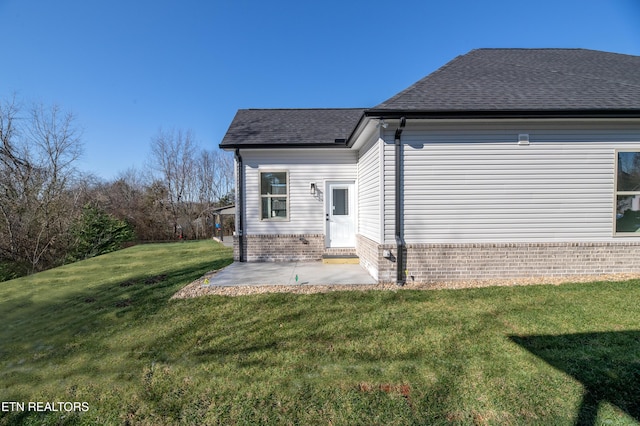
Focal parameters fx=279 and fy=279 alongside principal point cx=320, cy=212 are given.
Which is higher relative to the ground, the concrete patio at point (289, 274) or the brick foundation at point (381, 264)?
the brick foundation at point (381, 264)

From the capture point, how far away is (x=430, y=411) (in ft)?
7.26

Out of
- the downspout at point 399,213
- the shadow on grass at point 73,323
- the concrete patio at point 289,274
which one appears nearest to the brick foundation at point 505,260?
the downspout at point 399,213

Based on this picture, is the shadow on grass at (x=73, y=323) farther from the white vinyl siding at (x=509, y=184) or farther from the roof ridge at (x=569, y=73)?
the roof ridge at (x=569, y=73)

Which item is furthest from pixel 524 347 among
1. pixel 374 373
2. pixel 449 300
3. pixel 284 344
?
pixel 284 344

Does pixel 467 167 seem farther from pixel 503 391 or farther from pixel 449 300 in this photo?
pixel 503 391

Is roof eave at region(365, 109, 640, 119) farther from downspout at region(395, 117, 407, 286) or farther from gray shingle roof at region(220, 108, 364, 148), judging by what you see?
gray shingle roof at region(220, 108, 364, 148)

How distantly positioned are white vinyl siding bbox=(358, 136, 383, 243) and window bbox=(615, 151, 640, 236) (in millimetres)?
4706

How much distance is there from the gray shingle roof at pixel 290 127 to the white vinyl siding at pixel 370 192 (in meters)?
1.22

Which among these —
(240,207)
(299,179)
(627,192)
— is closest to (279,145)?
(299,179)

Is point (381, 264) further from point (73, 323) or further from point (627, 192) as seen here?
point (73, 323)

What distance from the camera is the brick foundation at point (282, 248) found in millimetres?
8117

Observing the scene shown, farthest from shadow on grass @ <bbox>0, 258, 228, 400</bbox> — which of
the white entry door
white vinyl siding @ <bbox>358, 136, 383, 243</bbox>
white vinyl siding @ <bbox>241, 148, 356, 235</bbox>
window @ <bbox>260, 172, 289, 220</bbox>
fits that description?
white vinyl siding @ <bbox>358, 136, 383, 243</bbox>

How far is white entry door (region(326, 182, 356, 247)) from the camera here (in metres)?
8.19

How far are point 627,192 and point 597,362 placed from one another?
15.5 feet
